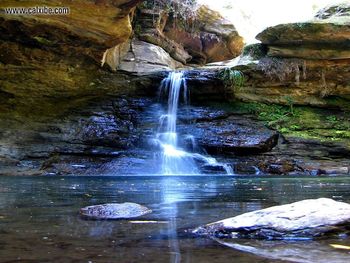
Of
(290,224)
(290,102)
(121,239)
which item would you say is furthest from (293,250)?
(290,102)

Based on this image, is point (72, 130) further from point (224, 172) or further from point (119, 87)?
point (224, 172)

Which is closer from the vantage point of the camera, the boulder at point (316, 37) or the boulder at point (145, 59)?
the boulder at point (316, 37)

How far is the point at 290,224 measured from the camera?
2.66m

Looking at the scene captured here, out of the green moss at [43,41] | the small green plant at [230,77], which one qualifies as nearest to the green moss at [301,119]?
the small green plant at [230,77]

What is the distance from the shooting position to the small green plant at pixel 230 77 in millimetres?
13562

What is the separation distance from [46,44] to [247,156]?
269 inches

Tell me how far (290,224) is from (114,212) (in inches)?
61.4

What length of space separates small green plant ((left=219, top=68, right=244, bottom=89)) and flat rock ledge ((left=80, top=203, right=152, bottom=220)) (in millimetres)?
10319

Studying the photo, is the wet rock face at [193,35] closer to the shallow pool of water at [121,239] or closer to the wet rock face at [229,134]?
the wet rock face at [229,134]

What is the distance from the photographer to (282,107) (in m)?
14.6

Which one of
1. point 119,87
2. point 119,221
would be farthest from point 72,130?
point 119,221

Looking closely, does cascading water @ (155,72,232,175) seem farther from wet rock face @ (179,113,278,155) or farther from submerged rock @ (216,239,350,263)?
submerged rock @ (216,239,350,263)

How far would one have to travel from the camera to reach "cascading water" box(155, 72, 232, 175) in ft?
39.5

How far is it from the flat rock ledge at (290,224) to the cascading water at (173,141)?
9.01 metres
